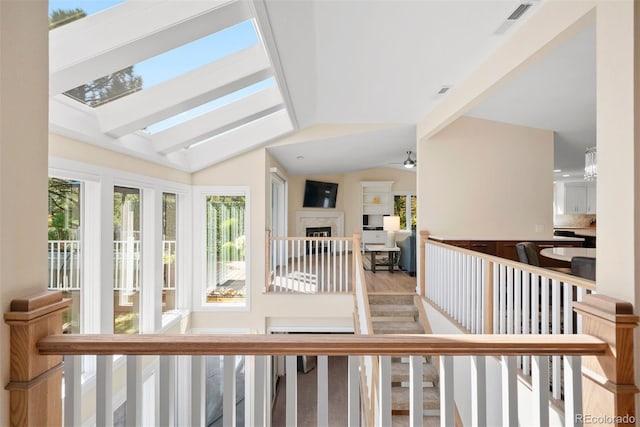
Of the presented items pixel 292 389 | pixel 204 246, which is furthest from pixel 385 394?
pixel 204 246

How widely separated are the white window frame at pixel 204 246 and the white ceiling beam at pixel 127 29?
10.5 ft

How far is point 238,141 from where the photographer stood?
16.4 ft

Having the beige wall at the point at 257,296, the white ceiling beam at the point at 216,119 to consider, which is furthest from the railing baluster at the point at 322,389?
the beige wall at the point at 257,296

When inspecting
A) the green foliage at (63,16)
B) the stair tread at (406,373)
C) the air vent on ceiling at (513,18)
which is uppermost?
the air vent on ceiling at (513,18)

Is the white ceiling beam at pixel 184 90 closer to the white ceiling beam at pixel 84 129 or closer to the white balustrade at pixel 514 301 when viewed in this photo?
the white ceiling beam at pixel 84 129

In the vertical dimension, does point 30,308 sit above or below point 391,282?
above

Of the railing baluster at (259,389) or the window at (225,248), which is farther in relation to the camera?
the window at (225,248)

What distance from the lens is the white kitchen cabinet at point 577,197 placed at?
9250 millimetres

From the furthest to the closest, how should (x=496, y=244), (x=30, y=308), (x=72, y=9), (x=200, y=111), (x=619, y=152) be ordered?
(x=496, y=244) < (x=200, y=111) < (x=72, y=9) < (x=619, y=152) < (x=30, y=308)

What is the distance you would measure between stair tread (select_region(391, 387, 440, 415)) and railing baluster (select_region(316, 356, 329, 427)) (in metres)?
2.51

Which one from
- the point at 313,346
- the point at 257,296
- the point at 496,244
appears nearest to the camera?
the point at 313,346

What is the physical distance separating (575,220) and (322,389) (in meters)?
11.2

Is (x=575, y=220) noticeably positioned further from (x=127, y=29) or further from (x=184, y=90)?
(x=127, y=29)

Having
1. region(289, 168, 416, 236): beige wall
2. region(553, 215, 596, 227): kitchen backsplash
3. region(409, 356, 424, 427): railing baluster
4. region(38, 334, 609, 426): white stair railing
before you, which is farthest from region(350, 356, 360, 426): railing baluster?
region(553, 215, 596, 227): kitchen backsplash
